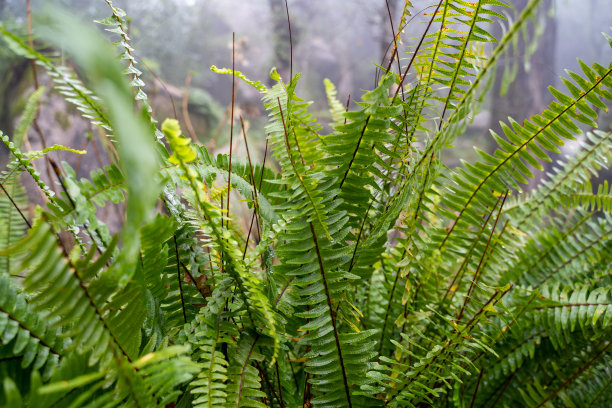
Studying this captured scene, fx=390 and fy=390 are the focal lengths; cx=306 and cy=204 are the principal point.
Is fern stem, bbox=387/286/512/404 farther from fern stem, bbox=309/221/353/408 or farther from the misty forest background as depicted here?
the misty forest background

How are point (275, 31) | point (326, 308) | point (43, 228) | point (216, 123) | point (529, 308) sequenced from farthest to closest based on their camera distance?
point (275, 31)
point (216, 123)
point (529, 308)
point (326, 308)
point (43, 228)

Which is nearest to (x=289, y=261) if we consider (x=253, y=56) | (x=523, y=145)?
(x=523, y=145)

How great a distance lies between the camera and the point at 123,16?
0.53 m

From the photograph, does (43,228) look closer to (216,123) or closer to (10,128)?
(10,128)

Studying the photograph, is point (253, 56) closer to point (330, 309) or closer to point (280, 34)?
point (280, 34)

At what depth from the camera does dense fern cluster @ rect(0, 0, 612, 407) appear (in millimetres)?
326

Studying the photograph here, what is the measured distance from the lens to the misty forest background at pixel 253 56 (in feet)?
7.89

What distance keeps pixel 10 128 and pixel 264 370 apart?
2538 millimetres

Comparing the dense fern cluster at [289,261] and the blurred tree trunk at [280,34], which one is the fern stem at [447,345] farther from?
the blurred tree trunk at [280,34]

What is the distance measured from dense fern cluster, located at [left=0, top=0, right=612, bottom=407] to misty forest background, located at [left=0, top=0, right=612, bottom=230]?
4.43ft

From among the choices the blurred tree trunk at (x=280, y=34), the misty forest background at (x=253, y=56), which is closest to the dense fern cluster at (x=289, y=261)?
the misty forest background at (x=253, y=56)

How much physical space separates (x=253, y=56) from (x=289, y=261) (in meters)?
5.86

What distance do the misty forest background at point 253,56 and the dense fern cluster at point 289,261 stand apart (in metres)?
1.35

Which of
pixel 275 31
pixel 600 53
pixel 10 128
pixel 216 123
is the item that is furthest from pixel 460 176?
pixel 600 53
